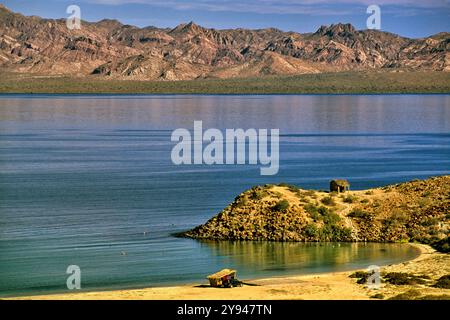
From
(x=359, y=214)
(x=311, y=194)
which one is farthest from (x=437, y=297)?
(x=311, y=194)

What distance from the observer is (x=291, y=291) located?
4081 cm

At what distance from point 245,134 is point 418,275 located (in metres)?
104

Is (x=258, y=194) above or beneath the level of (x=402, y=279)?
above

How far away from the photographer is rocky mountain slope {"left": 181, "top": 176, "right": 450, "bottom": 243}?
5509cm

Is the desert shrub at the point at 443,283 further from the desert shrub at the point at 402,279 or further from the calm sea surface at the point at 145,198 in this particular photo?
the calm sea surface at the point at 145,198

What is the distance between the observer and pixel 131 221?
2530 inches

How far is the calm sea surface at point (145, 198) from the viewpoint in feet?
160

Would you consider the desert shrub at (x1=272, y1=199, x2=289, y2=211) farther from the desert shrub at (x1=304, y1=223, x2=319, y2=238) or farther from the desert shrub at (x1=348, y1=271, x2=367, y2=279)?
the desert shrub at (x1=348, y1=271, x2=367, y2=279)

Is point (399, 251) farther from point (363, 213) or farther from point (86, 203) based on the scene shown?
point (86, 203)

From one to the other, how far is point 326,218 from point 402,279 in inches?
537

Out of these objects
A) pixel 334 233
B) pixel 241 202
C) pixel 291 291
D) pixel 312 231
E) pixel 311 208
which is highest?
pixel 241 202

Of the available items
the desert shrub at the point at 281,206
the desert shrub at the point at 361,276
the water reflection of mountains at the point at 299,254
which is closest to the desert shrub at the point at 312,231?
the water reflection of mountains at the point at 299,254

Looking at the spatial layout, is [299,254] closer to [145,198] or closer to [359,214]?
[359,214]
